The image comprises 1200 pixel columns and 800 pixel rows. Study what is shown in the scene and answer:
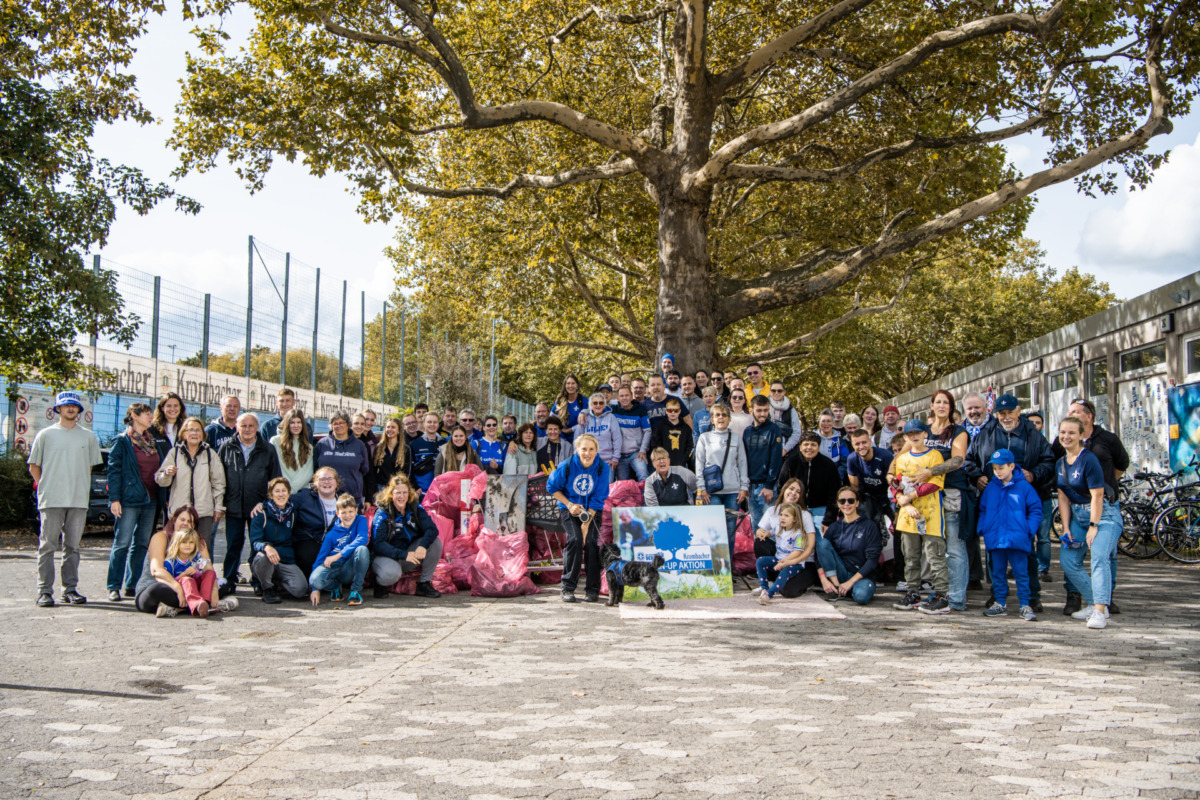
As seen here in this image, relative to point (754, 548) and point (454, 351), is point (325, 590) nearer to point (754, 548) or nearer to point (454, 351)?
point (754, 548)

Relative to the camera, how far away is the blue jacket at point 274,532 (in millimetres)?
9250

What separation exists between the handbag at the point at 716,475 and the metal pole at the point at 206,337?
504 inches

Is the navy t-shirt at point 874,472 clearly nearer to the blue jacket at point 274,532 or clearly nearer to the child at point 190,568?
the blue jacket at point 274,532

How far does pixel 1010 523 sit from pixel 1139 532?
252 inches

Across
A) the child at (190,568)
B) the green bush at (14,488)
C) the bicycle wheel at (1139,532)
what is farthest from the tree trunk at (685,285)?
the green bush at (14,488)

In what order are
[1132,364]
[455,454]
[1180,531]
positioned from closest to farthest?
[455,454] < [1180,531] < [1132,364]

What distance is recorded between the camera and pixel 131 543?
9258 millimetres

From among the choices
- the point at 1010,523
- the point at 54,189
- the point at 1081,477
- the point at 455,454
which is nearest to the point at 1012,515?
the point at 1010,523

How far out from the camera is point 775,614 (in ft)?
28.5

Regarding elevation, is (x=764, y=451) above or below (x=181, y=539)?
above

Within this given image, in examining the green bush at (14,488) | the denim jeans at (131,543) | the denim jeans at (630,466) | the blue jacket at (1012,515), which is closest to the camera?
the blue jacket at (1012,515)

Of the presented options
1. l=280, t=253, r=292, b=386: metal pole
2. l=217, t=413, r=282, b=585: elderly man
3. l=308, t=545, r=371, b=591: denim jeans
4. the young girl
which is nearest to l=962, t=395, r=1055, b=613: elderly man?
Answer: the young girl

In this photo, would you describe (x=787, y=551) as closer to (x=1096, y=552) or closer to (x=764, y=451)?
(x=764, y=451)

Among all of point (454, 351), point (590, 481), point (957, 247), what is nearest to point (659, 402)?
point (590, 481)
